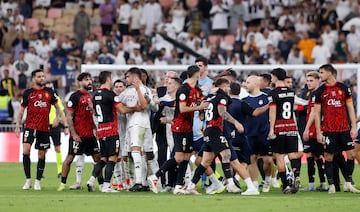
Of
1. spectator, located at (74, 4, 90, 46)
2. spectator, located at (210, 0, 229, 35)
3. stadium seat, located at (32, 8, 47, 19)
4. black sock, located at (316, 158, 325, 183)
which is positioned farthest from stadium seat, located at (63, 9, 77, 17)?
black sock, located at (316, 158, 325, 183)

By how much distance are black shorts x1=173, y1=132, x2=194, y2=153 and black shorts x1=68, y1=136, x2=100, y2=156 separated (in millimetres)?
2185

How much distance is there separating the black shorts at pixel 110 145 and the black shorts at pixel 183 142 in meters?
1.13

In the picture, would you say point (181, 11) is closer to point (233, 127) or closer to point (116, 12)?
point (116, 12)

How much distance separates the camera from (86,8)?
143 ft

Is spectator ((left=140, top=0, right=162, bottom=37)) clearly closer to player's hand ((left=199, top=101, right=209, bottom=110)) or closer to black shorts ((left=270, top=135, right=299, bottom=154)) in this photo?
black shorts ((left=270, top=135, right=299, bottom=154))

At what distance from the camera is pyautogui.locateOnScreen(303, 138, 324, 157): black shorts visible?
2348 cm

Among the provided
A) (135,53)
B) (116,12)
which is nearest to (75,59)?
(135,53)

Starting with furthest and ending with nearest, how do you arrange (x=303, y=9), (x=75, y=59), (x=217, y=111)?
(x=303, y=9)
(x=75, y=59)
(x=217, y=111)

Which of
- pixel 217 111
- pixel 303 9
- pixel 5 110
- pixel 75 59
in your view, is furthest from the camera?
pixel 303 9

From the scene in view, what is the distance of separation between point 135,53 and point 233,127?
53.4ft

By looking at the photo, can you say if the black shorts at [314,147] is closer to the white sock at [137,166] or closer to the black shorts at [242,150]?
the black shorts at [242,150]

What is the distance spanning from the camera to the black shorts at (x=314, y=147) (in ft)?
77.0

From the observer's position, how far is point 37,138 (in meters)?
23.5

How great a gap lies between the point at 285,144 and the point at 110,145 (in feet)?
10.8
